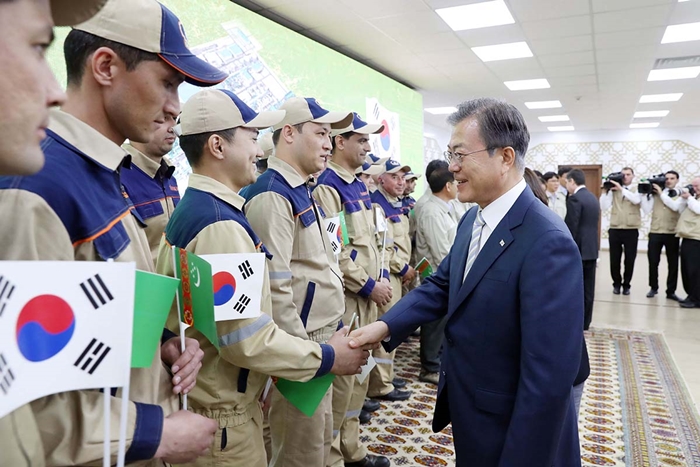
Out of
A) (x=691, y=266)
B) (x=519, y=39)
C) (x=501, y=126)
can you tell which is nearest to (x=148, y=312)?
(x=501, y=126)

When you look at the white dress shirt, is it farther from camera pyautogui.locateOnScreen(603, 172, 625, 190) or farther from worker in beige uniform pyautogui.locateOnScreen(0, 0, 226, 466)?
camera pyautogui.locateOnScreen(603, 172, 625, 190)

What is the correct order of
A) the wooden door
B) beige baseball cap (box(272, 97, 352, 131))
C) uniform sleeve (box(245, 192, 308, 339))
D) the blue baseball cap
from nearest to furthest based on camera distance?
the blue baseball cap < uniform sleeve (box(245, 192, 308, 339)) < beige baseball cap (box(272, 97, 352, 131)) < the wooden door

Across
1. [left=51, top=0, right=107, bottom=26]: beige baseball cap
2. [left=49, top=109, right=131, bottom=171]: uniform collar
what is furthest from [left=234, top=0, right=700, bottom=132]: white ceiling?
[left=51, top=0, right=107, bottom=26]: beige baseball cap

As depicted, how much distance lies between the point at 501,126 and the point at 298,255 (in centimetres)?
94

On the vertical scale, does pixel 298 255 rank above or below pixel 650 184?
below

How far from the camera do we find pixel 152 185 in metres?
1.94

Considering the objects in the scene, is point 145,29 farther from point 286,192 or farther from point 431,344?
point 431,344

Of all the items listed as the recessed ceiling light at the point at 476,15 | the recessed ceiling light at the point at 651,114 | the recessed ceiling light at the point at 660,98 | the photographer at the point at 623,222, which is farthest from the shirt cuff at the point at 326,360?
the recessed ceiling light at the point at 651,114

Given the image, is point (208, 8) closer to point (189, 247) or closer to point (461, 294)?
point (189, 247)

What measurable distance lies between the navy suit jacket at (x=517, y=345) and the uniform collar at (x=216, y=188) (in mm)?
724

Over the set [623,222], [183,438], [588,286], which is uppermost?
[623,222]

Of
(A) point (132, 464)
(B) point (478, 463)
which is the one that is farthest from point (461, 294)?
(A) point (132, 464)

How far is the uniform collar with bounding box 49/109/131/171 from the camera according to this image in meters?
0.83

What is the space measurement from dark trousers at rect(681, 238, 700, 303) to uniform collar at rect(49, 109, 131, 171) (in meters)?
7.23
